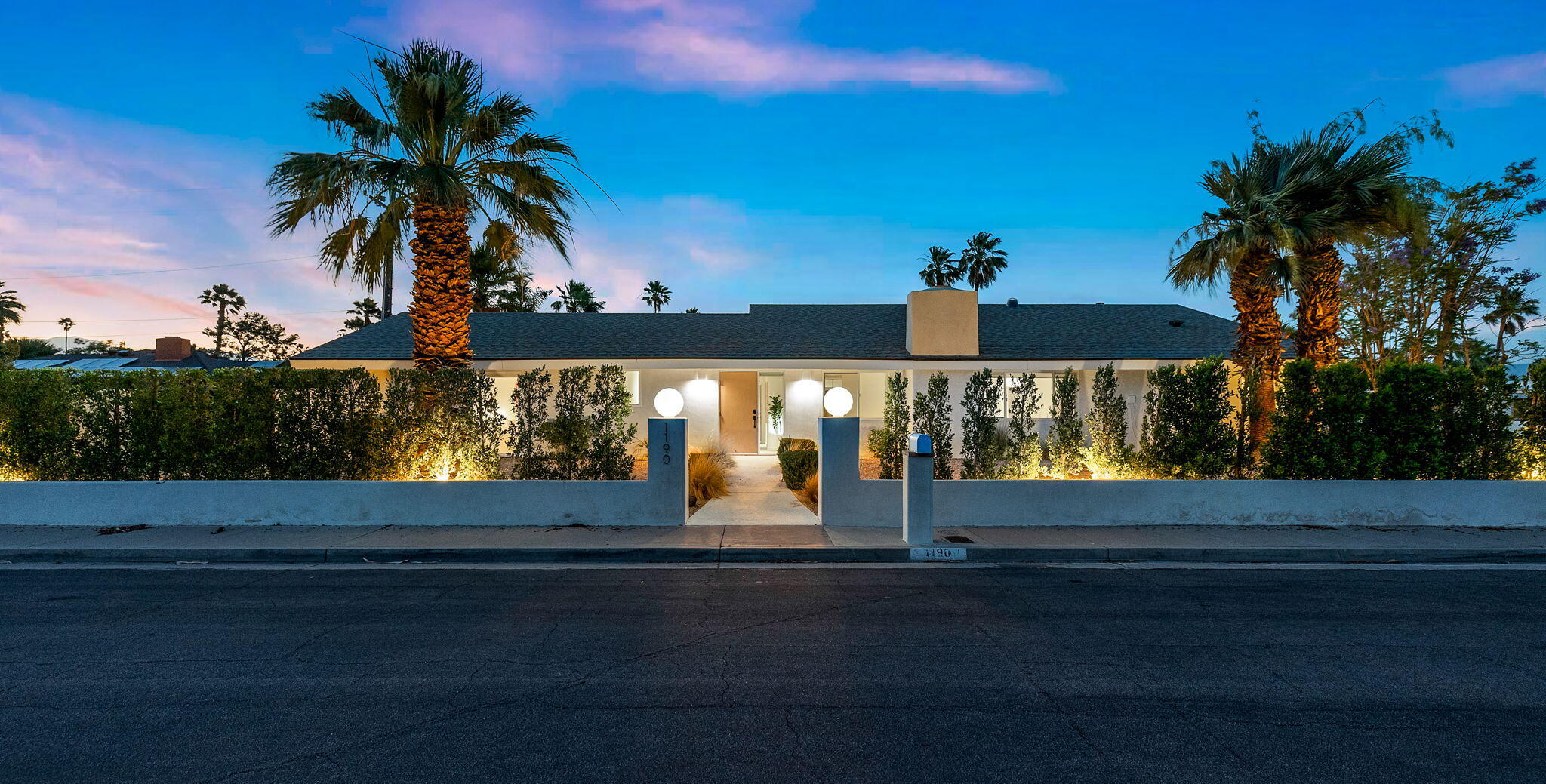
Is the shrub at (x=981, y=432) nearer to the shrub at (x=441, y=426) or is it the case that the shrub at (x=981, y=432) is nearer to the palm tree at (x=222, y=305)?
the shrub at (x=441, y=426)

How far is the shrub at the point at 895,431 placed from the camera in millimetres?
9734

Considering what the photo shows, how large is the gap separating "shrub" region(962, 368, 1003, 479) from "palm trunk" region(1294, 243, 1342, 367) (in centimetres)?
600

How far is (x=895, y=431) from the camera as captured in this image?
989 centimetres

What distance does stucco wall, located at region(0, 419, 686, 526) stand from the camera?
837 cm

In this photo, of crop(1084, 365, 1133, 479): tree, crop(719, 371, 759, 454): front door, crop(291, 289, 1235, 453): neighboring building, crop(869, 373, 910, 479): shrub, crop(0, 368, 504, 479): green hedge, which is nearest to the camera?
crop(0, 368, 504, 479): green hedge

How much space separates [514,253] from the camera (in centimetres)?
1124

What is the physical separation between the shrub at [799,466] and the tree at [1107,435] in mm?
4452

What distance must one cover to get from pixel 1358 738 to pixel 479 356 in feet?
55.6

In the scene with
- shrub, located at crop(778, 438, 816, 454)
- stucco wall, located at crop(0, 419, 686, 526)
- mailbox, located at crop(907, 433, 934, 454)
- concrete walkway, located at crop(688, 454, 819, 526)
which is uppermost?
mailbox, located at crop(907, 433, 934, 454)

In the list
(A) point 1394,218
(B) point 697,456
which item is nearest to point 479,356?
(B) point 697,456

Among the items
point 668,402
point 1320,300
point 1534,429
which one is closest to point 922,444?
point 668,402

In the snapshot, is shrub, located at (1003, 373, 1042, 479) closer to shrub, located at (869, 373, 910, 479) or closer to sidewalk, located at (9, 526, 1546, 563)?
shrub, located at (869, 373, 910, 479)

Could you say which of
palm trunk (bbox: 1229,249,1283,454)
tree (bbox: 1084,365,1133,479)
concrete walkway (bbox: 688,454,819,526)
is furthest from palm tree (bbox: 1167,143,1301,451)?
concrete walkway (bbox: 688,454,819,526)

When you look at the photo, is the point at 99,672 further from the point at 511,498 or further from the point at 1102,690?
the point at 1102,690
